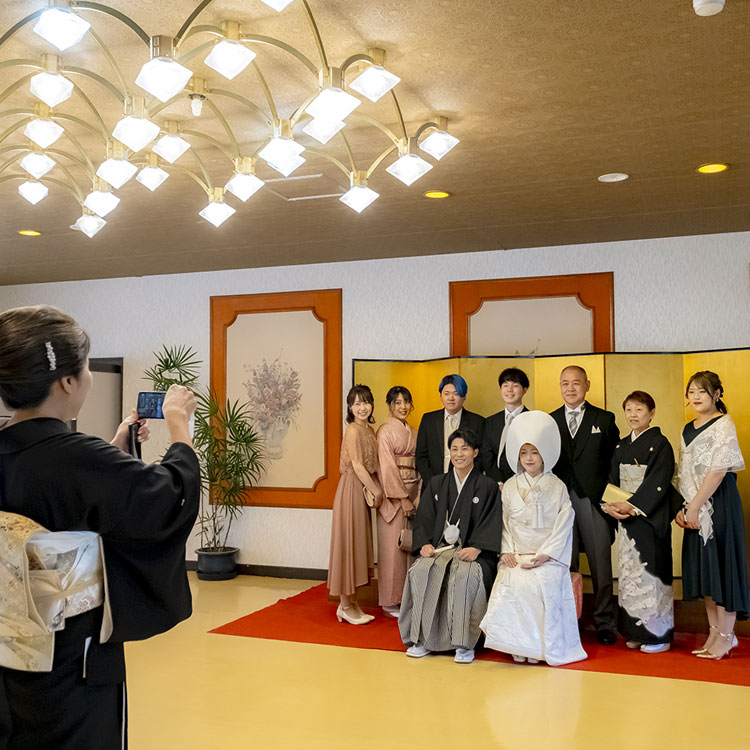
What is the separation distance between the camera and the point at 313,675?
436cm

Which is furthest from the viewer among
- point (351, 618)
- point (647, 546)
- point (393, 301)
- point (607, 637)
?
point (393, 301)

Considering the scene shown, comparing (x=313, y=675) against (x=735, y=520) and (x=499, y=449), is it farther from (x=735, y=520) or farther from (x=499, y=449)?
(x=735, y=520)

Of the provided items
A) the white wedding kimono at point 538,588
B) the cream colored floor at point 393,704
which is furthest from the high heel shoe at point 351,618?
the white wedding kimono at point 538,588

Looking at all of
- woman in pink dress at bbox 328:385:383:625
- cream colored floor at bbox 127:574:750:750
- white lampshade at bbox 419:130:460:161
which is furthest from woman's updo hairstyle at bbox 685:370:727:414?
white lampshade at bbox 419:130:460:161

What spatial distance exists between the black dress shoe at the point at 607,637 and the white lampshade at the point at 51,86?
4.07 metres

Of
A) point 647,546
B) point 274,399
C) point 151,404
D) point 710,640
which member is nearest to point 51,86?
point 151,404

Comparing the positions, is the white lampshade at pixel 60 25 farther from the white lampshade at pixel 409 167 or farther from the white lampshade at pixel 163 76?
the white lampshade at pixel 409 167

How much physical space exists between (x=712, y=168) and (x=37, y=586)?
148 inches

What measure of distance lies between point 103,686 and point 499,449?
4.10m

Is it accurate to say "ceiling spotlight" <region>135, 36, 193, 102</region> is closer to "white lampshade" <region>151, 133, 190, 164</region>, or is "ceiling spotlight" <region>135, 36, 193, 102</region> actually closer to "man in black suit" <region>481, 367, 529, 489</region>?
"white lampshade" <region>151, 133, 190, 164</region>

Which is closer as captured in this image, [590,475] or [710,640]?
[710,640]

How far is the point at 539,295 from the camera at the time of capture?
624cm

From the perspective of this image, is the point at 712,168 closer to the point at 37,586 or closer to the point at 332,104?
the point at 332,104

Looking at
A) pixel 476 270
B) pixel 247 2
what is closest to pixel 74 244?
pixel 476 270
